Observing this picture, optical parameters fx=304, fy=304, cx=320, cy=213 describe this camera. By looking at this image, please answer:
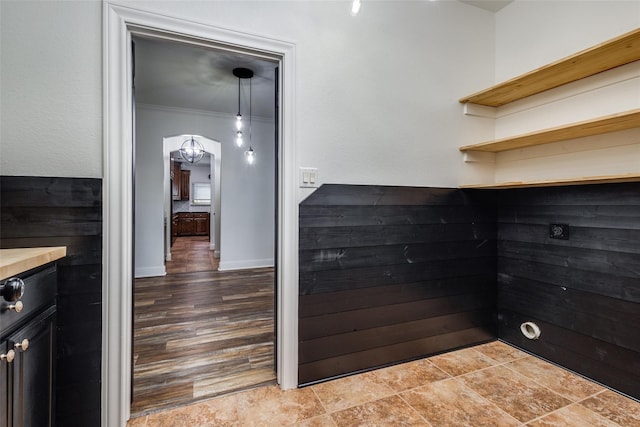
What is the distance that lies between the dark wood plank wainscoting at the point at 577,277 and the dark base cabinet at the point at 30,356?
284 centimetres

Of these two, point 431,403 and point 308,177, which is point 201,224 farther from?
point 431,403

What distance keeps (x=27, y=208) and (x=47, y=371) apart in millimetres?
706

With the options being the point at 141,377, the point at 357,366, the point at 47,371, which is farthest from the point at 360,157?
the point at 141,377

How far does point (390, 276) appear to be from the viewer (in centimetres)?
210

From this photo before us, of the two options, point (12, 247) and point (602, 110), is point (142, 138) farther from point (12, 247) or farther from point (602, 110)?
point (602, 110)

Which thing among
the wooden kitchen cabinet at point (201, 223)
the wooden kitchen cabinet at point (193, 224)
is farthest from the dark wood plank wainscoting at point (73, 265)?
the wooden kitchen cabinet at point (201, 223)

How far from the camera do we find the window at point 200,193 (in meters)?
11.9

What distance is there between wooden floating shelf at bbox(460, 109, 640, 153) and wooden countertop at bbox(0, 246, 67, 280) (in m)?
2.54

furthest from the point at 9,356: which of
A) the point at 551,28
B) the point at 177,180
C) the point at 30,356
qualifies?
the point at 177,180

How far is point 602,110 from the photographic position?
1.85 meters

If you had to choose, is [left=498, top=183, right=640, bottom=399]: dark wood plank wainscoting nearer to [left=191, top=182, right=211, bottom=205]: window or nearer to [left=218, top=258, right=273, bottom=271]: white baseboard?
[left=218, top=258, right=273, bottom=271]: white baseboard

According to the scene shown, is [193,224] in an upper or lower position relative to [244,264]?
upper

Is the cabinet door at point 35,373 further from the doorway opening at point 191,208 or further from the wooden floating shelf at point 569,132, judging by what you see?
the doorway opening at point 191,208

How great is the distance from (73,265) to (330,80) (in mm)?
1721
